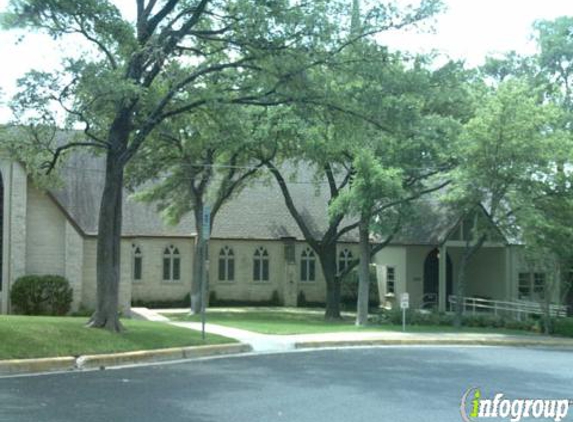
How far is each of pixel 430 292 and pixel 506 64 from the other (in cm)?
1190

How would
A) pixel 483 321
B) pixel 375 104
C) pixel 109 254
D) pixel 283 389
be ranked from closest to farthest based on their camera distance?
pixel 283 389 → pixel 375 104 → pixel 109 254 → pixel 483 321

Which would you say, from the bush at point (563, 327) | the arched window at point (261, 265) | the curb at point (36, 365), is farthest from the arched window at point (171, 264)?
the curb at point (36, 365)

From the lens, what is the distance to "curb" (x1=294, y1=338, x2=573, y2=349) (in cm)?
1873

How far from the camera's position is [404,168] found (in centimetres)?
2611

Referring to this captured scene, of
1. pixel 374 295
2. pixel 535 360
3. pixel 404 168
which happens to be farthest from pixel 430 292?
pixel 535 360

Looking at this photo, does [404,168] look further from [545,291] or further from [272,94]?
[272,94]

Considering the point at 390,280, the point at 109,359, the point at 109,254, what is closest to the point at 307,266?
the point at 390,280

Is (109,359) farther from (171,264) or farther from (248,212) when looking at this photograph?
(248,212)

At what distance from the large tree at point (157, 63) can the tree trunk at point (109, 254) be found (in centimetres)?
2

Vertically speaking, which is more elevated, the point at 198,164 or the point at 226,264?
the point at 198,164

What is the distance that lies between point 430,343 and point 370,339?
1775mm

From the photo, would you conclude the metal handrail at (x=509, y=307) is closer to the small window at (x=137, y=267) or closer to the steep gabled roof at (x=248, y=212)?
the steep gabled roof at (x=248, y=212)

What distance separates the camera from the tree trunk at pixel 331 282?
3092 centimetres

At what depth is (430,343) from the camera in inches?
801
